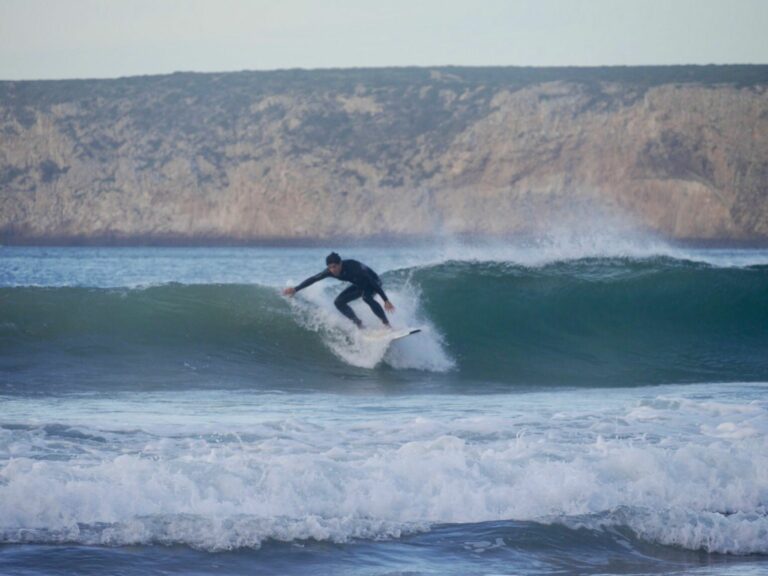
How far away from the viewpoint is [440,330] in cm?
1514

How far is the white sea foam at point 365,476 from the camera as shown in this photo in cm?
651

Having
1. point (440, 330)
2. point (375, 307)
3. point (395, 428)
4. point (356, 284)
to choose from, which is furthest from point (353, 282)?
point (395, 428)

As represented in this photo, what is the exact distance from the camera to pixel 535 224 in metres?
59.8

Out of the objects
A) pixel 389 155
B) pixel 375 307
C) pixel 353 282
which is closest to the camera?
pixel 353 282

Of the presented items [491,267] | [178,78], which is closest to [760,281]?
[491,267]

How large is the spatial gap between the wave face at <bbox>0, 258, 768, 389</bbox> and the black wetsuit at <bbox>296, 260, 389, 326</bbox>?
0.63m

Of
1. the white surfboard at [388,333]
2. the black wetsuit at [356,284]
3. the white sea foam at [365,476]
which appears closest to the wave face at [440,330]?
the white surfboard at [388,333]

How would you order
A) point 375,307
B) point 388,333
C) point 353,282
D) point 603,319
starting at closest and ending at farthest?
point 353,282
point 375,307
point 388,333
point 603,319

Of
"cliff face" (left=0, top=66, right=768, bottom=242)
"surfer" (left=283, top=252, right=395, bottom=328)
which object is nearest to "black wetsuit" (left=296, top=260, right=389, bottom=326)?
"surfer" (left=283, top=252, right=395, bottom=328)

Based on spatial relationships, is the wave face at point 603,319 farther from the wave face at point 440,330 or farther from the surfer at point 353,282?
the surfer at point 353,282

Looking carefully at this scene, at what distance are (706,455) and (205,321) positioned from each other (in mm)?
8312

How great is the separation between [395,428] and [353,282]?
405 centimetres

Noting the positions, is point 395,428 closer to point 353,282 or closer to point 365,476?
point 365,476

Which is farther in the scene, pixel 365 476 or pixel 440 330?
pixel 440 330
